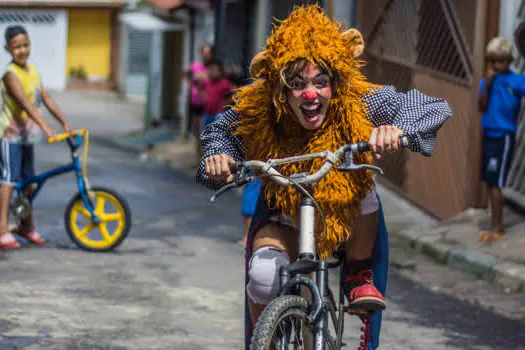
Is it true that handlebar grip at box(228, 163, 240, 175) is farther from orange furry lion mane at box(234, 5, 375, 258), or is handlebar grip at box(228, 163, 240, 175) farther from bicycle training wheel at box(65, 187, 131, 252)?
bicycle training wheel at box(65, 187, 131, 252)

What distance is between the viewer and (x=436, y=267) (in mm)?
9758

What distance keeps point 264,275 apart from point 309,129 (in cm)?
60

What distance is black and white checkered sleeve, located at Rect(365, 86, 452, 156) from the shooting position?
14.7ft

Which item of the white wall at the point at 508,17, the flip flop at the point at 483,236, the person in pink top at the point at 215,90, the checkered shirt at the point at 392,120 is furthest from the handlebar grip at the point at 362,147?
the person in pink top at the point at 215,90

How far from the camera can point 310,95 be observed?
4441 millimetres

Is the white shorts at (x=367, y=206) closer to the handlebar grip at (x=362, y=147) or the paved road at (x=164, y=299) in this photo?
the handlebar grip at (x=362, y=147)

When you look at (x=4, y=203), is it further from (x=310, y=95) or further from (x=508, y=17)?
(x=310, y=95)

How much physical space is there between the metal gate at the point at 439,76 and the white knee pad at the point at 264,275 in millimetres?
A: 6797

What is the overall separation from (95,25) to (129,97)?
396 centimetres

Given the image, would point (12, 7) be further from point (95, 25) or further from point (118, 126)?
point (118, 126)

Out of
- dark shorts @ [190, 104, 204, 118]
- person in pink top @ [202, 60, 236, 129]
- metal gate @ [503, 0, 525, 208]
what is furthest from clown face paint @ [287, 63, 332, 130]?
dark shorts @ [190, 104, 204, 118]

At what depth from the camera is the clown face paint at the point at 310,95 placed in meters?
4.46

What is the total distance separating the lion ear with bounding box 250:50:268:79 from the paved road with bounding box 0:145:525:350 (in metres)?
2.29

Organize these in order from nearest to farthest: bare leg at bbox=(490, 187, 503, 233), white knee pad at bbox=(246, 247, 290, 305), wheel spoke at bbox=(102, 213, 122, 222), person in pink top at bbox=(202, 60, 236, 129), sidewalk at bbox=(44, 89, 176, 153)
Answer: white knee pad at bbox=(246, 247, 290, 305), wheel spoke at bbox=(102, 213, 122, 222), bare leg at bbox=(490, 187, 503, 233), person in pink top at bbox=(202, 60, 236, 129), sidewalk at bbox=(44, 89, 176, 153)
